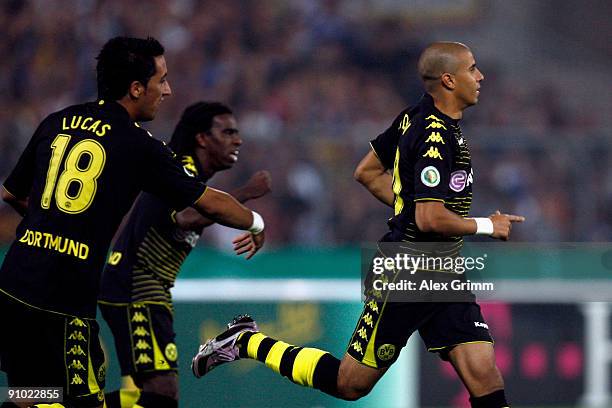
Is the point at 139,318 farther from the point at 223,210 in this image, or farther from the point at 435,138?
the point at 435,138

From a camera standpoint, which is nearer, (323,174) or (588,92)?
Answer: (323,174)

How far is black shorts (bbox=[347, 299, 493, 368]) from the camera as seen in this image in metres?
6.30

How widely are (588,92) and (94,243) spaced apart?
40.3 feet

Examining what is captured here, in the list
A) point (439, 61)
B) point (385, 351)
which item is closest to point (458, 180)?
point (439, 61)

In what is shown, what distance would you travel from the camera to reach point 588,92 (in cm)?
1672

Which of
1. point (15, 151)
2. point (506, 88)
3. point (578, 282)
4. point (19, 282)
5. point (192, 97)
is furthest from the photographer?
point (506, 88)

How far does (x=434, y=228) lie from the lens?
6.07 meters

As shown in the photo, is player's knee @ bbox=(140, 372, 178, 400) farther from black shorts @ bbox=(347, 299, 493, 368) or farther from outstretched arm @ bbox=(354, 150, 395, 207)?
outstretched arm @ bbox=(354, 150, 395, 207)

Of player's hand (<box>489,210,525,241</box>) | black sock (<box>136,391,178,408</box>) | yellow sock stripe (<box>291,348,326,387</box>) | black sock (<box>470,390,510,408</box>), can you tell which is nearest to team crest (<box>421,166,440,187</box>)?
player's hand (<box>489,210,525,241</box>)

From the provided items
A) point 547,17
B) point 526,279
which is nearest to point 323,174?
point 526,279

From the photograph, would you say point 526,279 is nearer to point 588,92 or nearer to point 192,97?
point 192,97

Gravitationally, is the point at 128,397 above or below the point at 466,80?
below

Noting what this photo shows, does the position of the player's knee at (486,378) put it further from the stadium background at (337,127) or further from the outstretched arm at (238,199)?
the stadium background at (337,127)

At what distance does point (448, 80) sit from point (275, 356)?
1968mm
